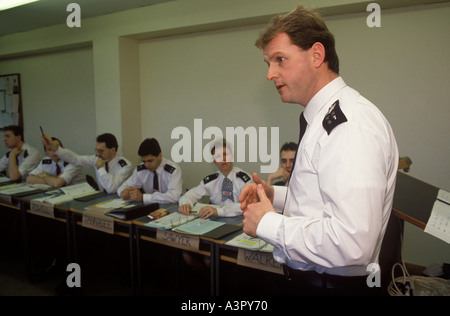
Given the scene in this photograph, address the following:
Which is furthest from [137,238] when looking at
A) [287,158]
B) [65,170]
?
[65,170]

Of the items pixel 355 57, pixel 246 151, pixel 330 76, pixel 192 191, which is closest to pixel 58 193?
pixel 192 191

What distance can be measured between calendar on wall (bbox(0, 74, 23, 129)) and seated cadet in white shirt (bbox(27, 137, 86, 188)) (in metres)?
2.03

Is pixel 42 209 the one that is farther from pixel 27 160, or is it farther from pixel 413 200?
pixel 413 200

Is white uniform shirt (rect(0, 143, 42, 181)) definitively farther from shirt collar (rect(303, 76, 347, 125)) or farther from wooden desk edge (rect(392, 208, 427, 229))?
wooden desk edge (rect(392, 208, 427, 229))

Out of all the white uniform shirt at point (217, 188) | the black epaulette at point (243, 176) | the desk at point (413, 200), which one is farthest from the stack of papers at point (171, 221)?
the desk at point (413, 200)

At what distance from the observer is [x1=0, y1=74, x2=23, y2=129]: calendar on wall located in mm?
4969

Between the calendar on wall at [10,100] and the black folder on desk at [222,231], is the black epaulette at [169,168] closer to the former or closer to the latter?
the black folder on desk at [222,231]

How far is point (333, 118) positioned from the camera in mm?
792

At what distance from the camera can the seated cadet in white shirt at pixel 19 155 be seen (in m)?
3.62

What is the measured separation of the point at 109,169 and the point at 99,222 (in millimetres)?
1214

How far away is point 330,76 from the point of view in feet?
3.04

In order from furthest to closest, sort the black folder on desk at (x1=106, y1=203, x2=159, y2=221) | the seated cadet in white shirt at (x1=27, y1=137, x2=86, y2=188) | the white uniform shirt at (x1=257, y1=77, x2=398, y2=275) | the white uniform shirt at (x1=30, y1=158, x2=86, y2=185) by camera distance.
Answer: the white uniform shirt at (x1=30, y1=158, x2=86, y2=185) < the seated cadet in white shirt at (x1=27, y1=137, x2=86, y2=188) < the black folder on desk at (x1=106, y1=203, x2=159, y2=221) < the white uniform shirt at (x1=257, y1=77, x2=398, y2=275)

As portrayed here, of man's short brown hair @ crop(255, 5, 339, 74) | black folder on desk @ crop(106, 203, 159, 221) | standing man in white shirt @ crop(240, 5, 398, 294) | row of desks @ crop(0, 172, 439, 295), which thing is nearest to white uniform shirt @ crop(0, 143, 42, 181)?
row of desks @ crop(0, 172, 439, 295)

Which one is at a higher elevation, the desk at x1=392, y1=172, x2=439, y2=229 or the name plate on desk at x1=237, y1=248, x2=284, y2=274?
the desk at x1=392, y1=172, x2=439, y2=229
